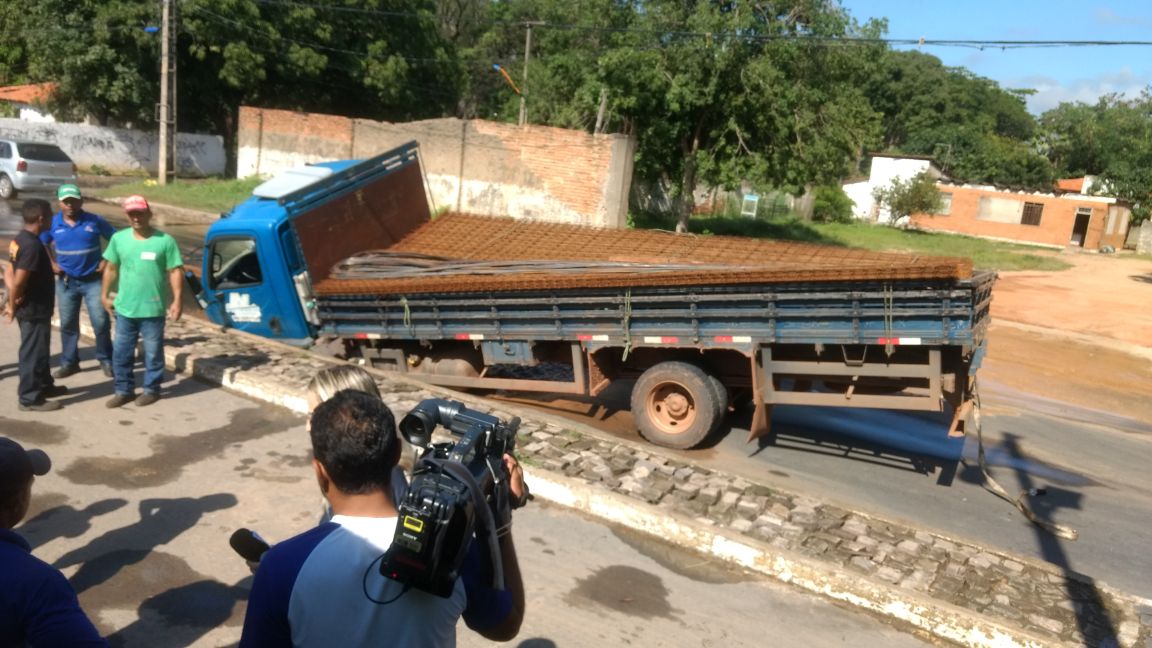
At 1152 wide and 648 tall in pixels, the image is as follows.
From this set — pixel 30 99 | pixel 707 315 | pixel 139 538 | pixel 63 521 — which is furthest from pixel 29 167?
pixel 707 315

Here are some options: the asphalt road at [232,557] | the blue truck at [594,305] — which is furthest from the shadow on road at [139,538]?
the blue truck at [594,305]

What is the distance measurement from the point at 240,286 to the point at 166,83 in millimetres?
19326

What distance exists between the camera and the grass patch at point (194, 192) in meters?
25.0

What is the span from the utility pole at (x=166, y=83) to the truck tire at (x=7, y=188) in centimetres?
459

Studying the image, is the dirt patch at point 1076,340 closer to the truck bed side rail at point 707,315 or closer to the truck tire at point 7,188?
the truck bed side rail at point 707,315

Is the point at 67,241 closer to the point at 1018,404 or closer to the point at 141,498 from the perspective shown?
the point at 141,498

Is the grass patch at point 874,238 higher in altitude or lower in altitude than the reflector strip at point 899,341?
lower

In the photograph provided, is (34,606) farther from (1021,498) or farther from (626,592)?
(1021,498)


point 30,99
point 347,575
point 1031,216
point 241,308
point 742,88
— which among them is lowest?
point 241,308

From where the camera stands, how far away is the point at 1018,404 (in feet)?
36.5

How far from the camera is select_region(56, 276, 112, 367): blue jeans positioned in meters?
7.30

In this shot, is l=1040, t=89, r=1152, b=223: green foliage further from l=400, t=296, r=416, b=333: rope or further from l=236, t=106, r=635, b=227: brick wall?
l=400, t=296, r=416, b=333: rope

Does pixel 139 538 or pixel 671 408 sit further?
pixel 671 408

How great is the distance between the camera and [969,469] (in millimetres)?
8109
